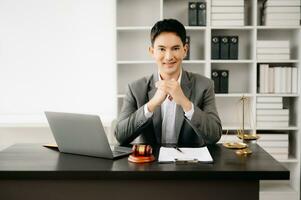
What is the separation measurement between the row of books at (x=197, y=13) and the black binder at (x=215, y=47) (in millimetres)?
172

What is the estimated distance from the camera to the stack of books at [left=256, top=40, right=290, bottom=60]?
3416 millimetres

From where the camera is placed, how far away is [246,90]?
373 cm

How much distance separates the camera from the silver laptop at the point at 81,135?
4.90ft

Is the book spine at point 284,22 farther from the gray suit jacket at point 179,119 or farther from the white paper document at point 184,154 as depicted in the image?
the white paper document at point 184,154

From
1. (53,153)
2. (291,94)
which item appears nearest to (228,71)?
(291,94)

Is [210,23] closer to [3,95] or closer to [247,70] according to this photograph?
[247,70]

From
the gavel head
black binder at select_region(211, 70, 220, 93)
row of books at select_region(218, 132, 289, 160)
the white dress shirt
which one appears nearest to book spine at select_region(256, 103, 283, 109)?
row of books at select_region(218, 132, 289, 160)

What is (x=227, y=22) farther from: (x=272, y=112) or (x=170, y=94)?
(x=170, y=94)

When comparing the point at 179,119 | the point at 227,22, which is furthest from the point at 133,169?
the point at 227,22

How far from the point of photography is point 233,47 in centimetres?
343

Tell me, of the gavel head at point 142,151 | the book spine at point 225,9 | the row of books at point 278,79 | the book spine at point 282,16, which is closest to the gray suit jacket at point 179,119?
the gavel head at point 142,151

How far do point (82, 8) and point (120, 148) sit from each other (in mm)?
2322

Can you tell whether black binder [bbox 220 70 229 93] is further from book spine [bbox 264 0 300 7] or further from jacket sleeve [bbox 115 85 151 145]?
jacket sleeve [bbox 115 85 151 145]

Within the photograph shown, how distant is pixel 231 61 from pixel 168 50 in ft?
5.10
